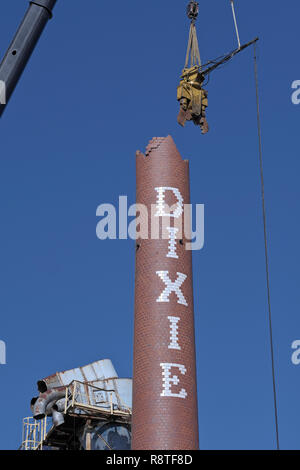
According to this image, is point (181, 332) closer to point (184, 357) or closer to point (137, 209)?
point (184, 357)

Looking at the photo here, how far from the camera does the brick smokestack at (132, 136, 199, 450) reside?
29609 mm

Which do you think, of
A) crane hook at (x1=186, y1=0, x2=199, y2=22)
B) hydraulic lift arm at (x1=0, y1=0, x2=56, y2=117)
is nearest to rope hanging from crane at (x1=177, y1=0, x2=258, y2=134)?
crane hook at (x1=186, y1=0, x2=199, y2=22)

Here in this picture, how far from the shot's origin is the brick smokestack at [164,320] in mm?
29609

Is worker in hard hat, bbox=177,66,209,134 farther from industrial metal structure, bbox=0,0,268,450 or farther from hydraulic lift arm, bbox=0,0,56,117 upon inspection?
hydraulic lift arm, bbox=0,0,56,117

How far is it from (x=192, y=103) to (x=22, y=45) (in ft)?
53.3

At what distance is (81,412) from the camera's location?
40.2 metres

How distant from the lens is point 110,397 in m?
41.2

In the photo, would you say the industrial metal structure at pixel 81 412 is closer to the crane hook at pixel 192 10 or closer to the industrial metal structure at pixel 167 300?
the industrial metal structure at pixel 167 300

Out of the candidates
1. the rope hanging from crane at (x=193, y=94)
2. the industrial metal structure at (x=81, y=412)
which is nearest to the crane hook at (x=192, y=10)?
the rope hanging from crane at (x=193, y=94)

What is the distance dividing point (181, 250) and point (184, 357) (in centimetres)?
384

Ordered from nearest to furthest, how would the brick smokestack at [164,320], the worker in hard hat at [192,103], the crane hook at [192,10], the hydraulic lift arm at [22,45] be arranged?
the hydraulic lift arm at [22,45] < the brick smokestack at [164,320] < the worker in hard hat at [192,103] < the crane hook at [192,10]

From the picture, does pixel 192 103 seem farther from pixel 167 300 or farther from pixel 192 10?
pixel 167 300

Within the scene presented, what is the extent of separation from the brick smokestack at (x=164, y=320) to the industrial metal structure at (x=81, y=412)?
389 inches
